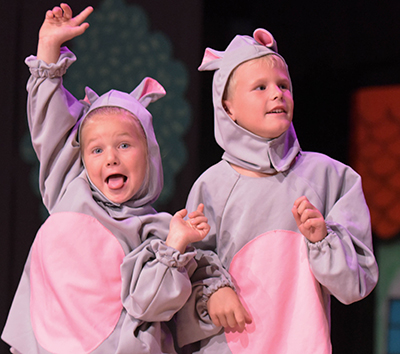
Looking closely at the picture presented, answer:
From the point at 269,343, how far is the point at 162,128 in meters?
1.36

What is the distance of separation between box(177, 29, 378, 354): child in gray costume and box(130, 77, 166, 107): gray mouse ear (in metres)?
0.18

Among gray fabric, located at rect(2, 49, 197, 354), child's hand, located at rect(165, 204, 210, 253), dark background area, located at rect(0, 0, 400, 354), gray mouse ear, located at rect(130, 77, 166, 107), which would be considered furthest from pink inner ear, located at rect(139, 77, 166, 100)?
dark background area, located at rect(0, 0, 400, 354)

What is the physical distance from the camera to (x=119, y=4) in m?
2.68

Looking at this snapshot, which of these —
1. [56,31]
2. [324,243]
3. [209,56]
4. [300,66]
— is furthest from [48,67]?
[300,66]

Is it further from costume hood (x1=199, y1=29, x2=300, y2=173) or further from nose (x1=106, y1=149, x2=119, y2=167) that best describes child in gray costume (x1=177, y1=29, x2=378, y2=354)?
nose (x1=106, y1=149, x2=119, y2=167)

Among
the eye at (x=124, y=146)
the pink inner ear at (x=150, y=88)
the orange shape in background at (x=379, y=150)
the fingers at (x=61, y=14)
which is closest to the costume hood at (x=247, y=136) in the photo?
the pink inner ear at (x=150, y=88)

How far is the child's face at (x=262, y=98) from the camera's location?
149cm

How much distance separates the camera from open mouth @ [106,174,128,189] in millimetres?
1470

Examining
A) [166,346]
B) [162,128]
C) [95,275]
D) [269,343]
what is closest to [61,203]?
[95,275]

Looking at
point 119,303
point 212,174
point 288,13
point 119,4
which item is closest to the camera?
point 119,303

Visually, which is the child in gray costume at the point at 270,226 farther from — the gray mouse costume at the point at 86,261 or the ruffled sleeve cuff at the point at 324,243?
the gray mouse costume at the point at 86,261

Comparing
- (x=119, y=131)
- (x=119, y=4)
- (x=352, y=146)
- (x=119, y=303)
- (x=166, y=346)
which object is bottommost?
(x=166, y=346)

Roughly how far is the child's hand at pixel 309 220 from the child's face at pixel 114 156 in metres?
0.42

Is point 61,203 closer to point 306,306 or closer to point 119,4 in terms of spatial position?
point 306,306
